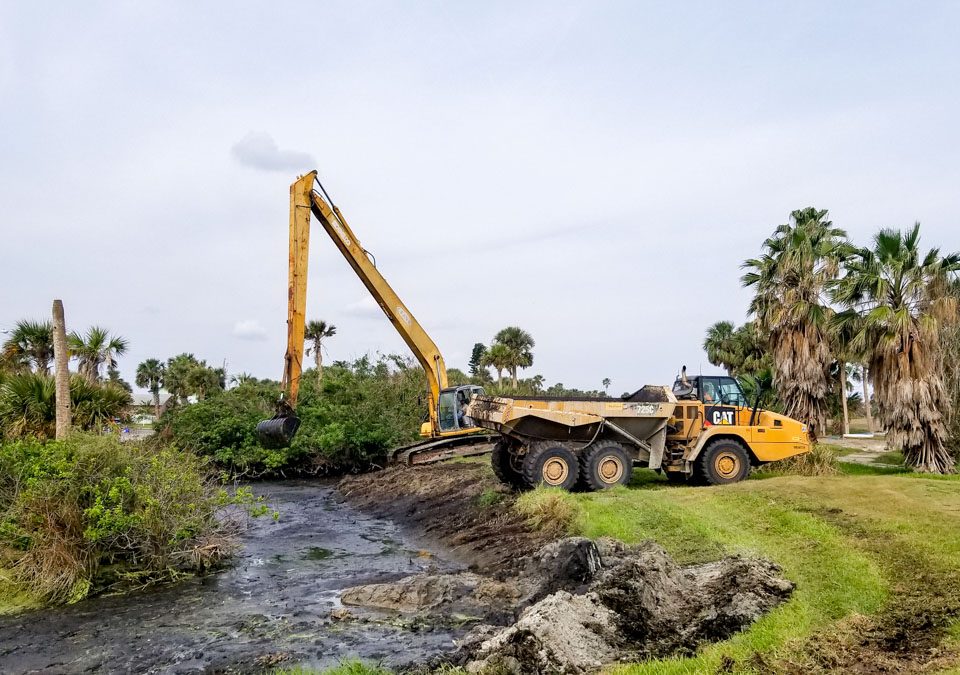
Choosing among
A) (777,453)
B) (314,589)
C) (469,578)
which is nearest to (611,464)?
(777,453)

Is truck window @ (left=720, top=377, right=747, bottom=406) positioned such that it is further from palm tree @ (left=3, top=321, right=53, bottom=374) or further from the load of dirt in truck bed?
palm tree @ (left=3, top=321, right=53, bottom=374)

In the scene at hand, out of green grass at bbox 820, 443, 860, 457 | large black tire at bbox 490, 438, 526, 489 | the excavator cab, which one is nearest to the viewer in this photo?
large black tire at bbox 490, 438, 526, 489

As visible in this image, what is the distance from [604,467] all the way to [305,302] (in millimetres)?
7746

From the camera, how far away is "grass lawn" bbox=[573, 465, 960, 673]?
663cm

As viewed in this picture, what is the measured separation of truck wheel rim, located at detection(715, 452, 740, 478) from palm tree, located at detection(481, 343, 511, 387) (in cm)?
3389

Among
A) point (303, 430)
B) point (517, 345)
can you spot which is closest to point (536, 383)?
point (517, 345)

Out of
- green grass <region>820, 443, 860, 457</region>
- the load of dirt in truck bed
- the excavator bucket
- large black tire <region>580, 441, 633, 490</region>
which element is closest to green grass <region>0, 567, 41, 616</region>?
the excavator bucket

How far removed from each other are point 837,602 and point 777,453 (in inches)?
388

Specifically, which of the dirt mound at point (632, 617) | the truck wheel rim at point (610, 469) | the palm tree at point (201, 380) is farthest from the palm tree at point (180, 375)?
the dirt mound at point (632, 617)

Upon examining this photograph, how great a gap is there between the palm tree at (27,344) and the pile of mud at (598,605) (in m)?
14.7

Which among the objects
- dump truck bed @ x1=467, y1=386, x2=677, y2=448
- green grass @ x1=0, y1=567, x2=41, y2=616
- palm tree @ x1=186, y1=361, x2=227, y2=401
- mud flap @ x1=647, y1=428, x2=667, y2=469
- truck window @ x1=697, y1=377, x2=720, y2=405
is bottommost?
green grass @ x1=0, y1=567, x2=41, y2=616

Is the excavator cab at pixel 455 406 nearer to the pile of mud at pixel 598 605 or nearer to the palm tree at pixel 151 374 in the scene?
the pile of mud at pixel 598 605

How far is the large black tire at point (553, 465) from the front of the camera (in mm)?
15570

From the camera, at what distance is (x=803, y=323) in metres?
22.6
